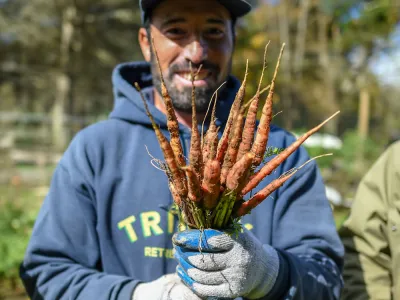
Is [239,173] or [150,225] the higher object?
[239,173]

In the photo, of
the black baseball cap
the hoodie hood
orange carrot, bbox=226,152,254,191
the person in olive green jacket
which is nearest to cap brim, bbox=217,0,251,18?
the black baseball cap

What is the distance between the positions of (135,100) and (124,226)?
687mm

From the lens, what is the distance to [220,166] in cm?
173

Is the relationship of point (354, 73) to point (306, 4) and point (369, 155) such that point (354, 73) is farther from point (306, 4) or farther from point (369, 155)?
point (369, 155)

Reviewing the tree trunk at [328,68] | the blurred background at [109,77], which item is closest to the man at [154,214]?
the blurred background at [109,77]

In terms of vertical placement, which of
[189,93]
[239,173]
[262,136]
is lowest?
[239,173]

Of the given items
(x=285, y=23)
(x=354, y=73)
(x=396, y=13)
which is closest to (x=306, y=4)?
(x=285, y=23)

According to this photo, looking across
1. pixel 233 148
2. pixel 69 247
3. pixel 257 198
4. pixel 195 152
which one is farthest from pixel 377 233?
pixel 69 247

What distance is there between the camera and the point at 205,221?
174cm

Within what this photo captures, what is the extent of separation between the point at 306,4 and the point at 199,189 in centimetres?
1997

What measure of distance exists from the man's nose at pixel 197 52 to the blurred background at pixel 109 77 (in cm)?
422

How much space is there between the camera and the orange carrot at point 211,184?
1.64 m

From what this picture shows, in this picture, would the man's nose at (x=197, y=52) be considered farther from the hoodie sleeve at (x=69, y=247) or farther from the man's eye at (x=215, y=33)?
the hoodie sleeve at (x=69, y=247)

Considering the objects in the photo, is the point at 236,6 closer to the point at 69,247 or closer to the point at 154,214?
the point at 154,214
